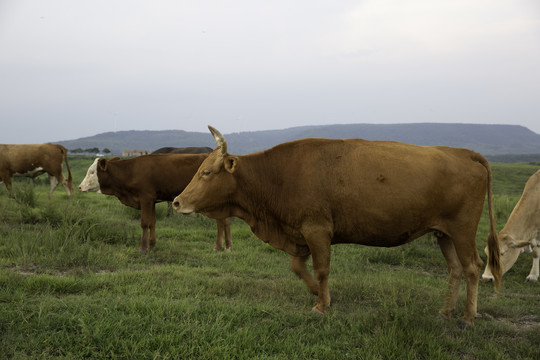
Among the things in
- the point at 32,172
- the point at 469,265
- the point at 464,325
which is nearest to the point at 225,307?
the point at 464,325

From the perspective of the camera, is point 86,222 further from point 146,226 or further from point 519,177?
point 519,177

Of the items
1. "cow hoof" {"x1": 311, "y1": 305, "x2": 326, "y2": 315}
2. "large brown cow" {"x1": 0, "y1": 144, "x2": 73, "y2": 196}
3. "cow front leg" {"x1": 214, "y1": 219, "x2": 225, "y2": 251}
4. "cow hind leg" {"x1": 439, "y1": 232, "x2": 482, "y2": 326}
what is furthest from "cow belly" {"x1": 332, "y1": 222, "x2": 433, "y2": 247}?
"large brown cow" {"x1": 0, "y1": 144, "x2": 73, "y2": 196}

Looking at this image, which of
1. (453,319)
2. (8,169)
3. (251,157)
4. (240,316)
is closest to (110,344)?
(240,316)

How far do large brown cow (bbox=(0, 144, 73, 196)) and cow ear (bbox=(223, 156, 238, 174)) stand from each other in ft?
37.1

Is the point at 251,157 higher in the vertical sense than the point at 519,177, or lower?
higher

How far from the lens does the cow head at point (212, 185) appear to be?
16.0ft

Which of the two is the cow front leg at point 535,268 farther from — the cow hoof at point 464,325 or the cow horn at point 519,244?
the cow hoof at point 464,325

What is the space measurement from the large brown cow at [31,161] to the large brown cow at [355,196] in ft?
37.2

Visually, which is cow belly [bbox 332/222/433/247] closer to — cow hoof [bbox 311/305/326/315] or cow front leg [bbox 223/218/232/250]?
cow hoof [bbox 311/305/326/315]

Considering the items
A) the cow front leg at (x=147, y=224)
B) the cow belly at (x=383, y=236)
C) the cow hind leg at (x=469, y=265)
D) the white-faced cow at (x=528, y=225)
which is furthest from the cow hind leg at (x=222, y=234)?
the white-faced cow at (x=528, y=225)

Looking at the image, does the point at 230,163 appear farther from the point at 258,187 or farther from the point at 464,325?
the point at 464,325

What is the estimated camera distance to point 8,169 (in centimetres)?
1421

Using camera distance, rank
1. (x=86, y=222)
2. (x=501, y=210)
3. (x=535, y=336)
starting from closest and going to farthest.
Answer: (x=535, y=336) < (x=86, y=222) < (x=501, y=210)

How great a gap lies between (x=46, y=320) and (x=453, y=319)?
4388mm
